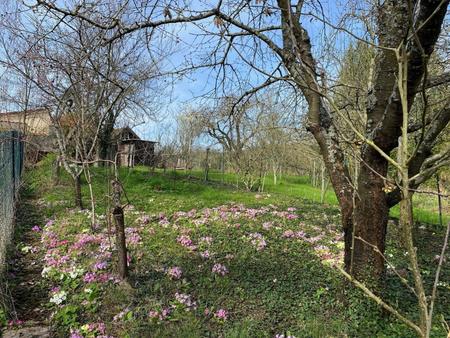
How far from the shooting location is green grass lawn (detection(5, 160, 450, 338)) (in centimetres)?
405

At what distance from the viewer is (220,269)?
5.32m

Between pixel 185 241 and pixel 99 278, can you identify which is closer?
pixel 99 278

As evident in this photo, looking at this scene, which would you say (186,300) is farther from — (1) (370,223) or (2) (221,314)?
(1) (370,223)

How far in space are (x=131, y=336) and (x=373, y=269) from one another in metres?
2.44

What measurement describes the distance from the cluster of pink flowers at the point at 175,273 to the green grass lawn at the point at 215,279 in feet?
0.04

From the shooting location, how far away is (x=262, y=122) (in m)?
21.3

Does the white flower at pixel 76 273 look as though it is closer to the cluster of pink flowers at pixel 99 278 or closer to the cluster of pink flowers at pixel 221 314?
the cluster of pink flowers at pixel 99 278

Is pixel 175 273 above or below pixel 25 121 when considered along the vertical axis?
below

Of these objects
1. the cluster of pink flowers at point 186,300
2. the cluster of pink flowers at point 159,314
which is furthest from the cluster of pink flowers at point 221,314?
the cluster of pink flowers at point 159,314

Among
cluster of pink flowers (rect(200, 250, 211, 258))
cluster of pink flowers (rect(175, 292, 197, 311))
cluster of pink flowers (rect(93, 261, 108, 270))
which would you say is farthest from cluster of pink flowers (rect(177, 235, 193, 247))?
cluster of pink flowers (rect(175, 292, 197, 311))

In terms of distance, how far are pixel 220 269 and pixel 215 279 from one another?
0.25 metres

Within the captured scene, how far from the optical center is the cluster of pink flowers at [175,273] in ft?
16.9

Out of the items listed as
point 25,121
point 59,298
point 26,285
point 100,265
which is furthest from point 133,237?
point 25,121

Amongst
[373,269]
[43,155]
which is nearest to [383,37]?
[373,269]
